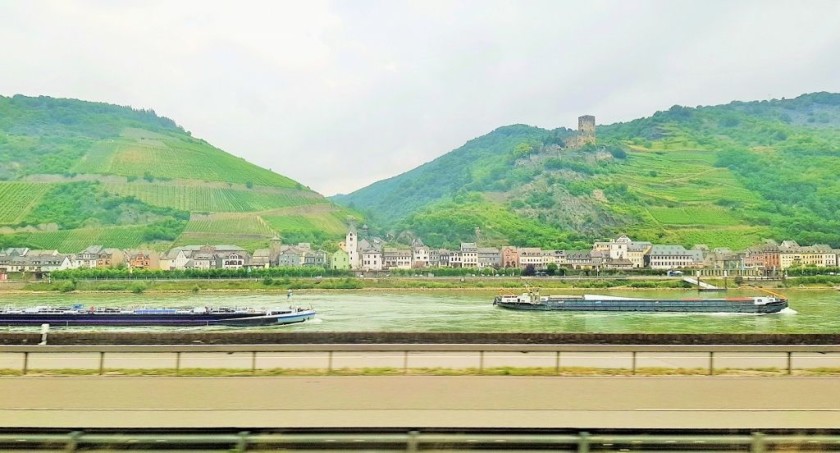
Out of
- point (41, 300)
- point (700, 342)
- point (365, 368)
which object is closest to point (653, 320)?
point (700, 342)

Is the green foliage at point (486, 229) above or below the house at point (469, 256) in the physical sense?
above

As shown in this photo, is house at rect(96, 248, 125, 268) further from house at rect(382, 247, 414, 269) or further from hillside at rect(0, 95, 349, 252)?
house at rect(382, 247, 414, 269)

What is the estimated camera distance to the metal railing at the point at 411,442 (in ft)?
17.5

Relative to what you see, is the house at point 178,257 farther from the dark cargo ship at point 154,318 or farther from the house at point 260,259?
the dark cargo ship at point 154,318

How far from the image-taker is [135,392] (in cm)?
899

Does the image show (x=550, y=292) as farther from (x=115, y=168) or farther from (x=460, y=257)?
(x=115, y=168)

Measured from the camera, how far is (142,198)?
126188mm

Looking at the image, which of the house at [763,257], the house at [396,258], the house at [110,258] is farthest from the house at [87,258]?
the house at [763,257]

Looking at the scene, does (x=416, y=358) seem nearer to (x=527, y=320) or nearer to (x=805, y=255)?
(x=527, y=320)

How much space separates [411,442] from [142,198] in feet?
429

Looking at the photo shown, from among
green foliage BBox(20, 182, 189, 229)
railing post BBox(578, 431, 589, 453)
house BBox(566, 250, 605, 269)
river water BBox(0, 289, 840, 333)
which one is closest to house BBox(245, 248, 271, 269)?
green foliage BBox(20, 182, 189, 229)

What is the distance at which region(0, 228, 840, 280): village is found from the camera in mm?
87688

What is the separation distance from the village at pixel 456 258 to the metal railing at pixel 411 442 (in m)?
79.1

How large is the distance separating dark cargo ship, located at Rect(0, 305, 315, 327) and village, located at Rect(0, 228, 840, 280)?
163 ft
